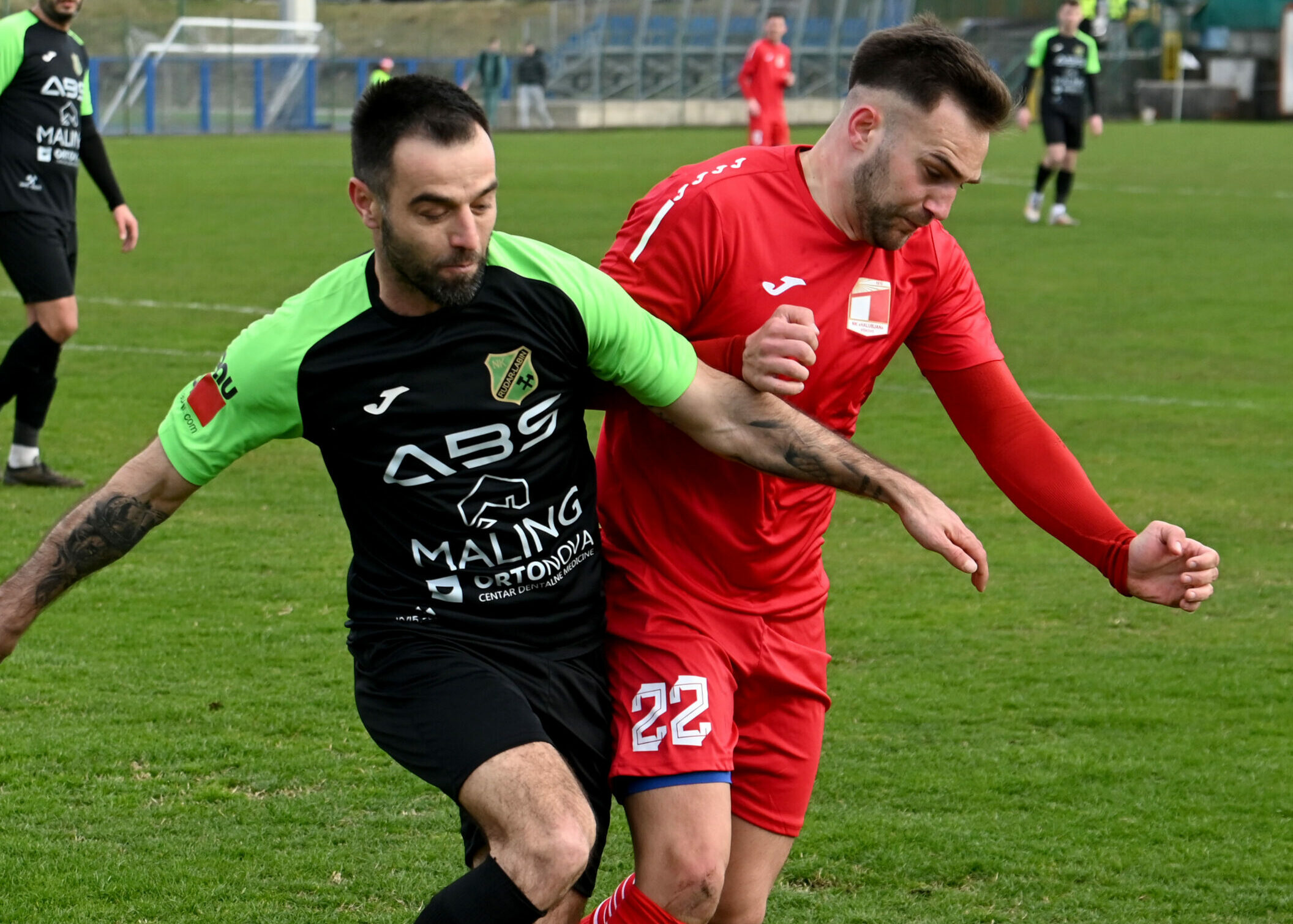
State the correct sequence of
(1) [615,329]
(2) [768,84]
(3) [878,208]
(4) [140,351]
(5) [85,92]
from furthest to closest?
(2) [768,84], (4) [140,351], (5) [85,92], (3) [878,208], (1) [615,329]

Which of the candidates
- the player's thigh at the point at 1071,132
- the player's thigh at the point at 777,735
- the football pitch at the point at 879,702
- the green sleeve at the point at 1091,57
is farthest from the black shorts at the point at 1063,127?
the player's thigh at the point at 777,735

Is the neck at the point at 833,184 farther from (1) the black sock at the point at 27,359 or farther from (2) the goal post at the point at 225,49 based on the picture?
(2) the goal post at the point at 225,49

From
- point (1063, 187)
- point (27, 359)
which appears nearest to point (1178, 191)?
point (1063, 187)

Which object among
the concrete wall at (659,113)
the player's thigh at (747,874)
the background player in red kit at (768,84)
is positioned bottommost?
the concrete wall at (659,113)

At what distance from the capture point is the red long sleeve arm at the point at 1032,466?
3934mm

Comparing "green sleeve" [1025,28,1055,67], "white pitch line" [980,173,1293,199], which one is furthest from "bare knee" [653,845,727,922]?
"white pitch line" [980,173,1293,199]

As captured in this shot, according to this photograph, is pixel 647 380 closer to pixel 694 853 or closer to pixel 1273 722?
pixel 694 853

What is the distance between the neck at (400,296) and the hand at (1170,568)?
63.2 inches

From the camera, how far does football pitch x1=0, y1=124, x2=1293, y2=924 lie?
459cm

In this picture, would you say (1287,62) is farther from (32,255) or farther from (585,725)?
(585,725)

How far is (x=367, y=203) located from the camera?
11.2 feet

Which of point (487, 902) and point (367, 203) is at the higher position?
point (367, 203)

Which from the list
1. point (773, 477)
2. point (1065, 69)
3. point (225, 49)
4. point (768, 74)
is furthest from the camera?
point (225, 49)

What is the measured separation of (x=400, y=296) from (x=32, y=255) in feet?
19.1
